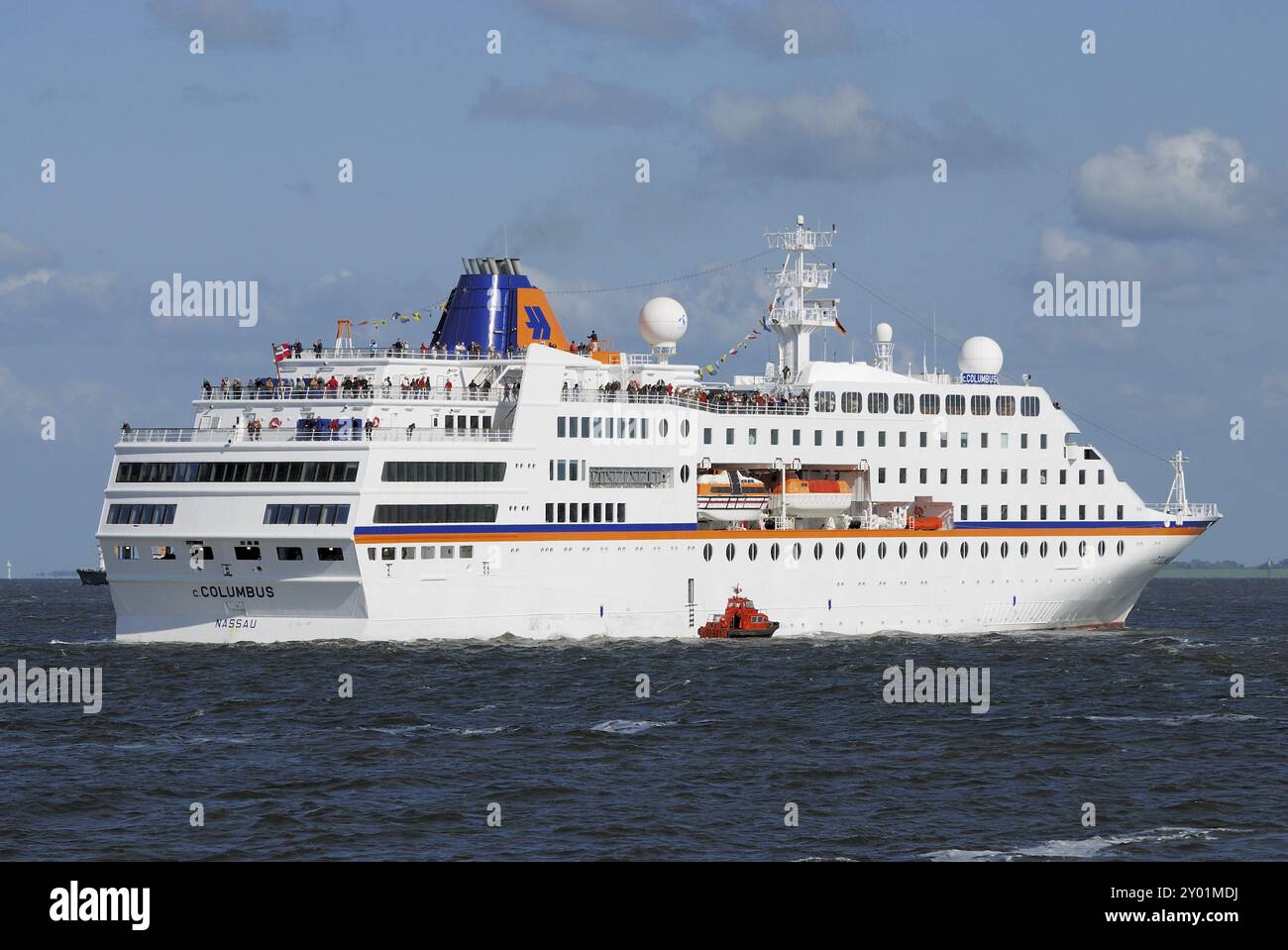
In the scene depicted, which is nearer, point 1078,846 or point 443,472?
point 1078,846

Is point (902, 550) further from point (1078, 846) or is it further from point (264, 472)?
point (1078, 846)

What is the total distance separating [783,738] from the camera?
37.8 metres

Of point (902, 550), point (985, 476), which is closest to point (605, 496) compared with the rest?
point (902, 550)

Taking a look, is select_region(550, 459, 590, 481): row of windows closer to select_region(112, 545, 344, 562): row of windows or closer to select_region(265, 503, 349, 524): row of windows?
select_region(265, 503, 349, 524): row of windows

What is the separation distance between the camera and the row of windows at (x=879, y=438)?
204 feet

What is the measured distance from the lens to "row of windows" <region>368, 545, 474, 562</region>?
2078 inches

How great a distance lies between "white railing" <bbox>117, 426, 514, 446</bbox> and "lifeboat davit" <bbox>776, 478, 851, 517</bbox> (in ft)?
38.0

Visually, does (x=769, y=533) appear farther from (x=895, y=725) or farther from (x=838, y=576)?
(x=895, y=725)

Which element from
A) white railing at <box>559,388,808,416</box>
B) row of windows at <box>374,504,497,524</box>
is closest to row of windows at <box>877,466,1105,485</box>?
white railing at <box>559,388,808,416</box>

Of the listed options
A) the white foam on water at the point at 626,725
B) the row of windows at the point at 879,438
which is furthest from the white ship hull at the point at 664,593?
the white foam on water at the point at 626,725

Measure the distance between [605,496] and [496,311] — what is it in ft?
31.5

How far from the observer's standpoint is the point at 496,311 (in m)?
63.7

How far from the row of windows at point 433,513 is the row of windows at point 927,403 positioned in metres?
15.3
